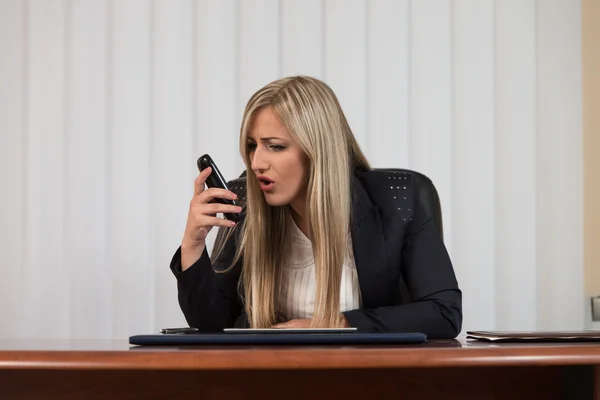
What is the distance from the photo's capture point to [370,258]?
1840 mm

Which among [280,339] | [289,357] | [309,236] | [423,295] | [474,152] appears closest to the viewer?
[289,357]

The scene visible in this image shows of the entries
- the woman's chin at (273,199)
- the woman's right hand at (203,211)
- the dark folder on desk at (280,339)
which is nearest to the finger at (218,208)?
the woman's right hand at (203,211)

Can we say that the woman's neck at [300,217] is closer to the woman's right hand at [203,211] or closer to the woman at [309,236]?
the woman at [309,236]

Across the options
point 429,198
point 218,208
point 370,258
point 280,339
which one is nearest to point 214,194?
point 218,208

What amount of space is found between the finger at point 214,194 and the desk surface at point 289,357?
0.73m

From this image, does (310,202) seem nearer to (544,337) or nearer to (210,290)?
(210,290)

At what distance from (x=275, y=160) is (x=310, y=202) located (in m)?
0.12

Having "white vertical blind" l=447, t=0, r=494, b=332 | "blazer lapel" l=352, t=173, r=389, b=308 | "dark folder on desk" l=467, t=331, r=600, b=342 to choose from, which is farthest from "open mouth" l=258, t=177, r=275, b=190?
"white vertical blind" l=447, t=0, r=494, b=332

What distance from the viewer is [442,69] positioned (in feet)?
8.85

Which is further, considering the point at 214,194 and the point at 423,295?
the point at 423,295

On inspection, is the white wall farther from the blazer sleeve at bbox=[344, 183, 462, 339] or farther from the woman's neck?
the blazer sleeve at bbox=[344, 183, 462, 339]

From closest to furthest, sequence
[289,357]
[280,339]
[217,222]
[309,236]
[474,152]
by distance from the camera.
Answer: [289,357], [280,339], [217,222], [309,236], [474,152]

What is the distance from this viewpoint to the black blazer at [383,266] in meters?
1.79

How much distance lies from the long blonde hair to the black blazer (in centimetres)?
6
